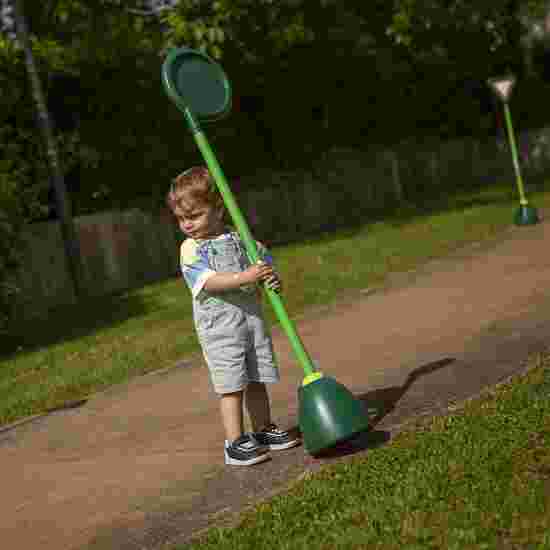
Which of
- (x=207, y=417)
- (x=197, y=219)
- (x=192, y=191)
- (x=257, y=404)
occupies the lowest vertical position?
(x=207, y=417)

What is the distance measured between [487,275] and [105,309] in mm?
4604

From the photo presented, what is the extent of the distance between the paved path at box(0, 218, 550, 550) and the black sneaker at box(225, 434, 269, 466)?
0.05 metres

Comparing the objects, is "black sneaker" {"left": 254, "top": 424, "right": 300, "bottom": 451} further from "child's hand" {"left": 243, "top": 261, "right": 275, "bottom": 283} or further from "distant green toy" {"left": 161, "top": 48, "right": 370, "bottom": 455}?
"child's hand" {"left": 243, "top": 261, "right": 275, "bottom": 283}

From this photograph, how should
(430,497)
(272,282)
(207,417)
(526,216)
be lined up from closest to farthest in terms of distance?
(430,497) → (272,282) → (207,417) → (526,216)

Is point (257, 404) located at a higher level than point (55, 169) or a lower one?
lower

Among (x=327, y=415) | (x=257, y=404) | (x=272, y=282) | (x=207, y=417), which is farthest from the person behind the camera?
(x=207, y=417)

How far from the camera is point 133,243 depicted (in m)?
14.3

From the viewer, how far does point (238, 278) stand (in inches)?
173

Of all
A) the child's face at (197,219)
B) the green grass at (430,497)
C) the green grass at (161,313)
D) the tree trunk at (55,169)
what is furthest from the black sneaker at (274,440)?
the tree trunk at (55,169)

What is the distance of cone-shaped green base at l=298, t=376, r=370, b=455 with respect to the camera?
4.27m

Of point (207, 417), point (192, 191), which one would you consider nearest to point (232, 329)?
point (192, 191)

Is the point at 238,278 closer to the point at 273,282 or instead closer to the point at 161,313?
A: the point at 273,282

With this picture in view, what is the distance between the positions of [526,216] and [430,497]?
370 inches

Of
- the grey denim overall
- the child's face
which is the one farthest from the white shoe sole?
the child's face
